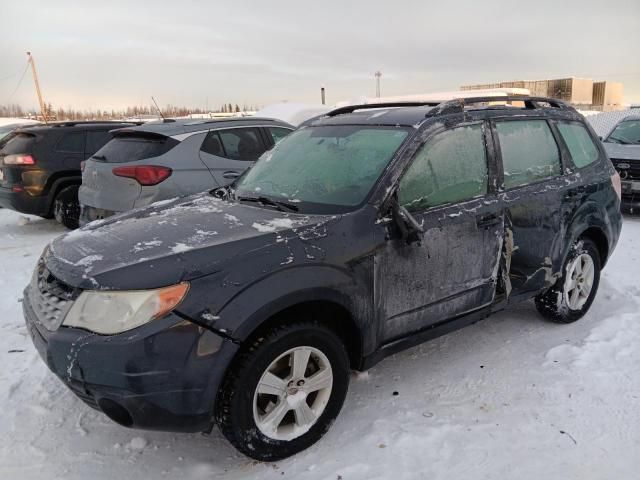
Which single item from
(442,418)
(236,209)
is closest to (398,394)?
(442,418)

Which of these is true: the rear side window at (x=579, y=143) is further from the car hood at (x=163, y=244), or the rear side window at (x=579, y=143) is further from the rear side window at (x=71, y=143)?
the rear side window at (x=71, y=143)

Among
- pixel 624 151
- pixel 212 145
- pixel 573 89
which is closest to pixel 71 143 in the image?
pixel 212 145

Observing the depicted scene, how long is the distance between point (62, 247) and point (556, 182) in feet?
10.9

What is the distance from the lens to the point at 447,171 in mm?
3203

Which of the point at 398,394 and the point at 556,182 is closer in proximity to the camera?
the point at 398,394

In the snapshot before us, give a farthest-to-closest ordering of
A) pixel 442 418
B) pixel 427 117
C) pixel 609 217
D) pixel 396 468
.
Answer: pixel 609 217 → pixel 427 117 → pixel 442 418 → pixel 396 468

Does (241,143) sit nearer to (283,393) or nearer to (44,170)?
(44,170)

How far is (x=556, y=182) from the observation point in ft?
12.6

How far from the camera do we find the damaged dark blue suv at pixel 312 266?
7.36 feet

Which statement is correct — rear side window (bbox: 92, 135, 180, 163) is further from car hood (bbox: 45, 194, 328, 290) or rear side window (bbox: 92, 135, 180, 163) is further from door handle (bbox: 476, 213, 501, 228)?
door handle (bbox: 476, 213, 501, 228)

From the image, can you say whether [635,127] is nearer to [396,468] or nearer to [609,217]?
[609,217]

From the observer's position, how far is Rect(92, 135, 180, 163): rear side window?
5602 millimetres

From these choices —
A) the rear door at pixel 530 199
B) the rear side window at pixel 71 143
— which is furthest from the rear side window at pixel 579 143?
the rear side window at pixel 71 143

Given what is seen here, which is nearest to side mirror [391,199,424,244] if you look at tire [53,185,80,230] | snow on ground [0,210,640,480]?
snow on ground [0,210,640,480]
